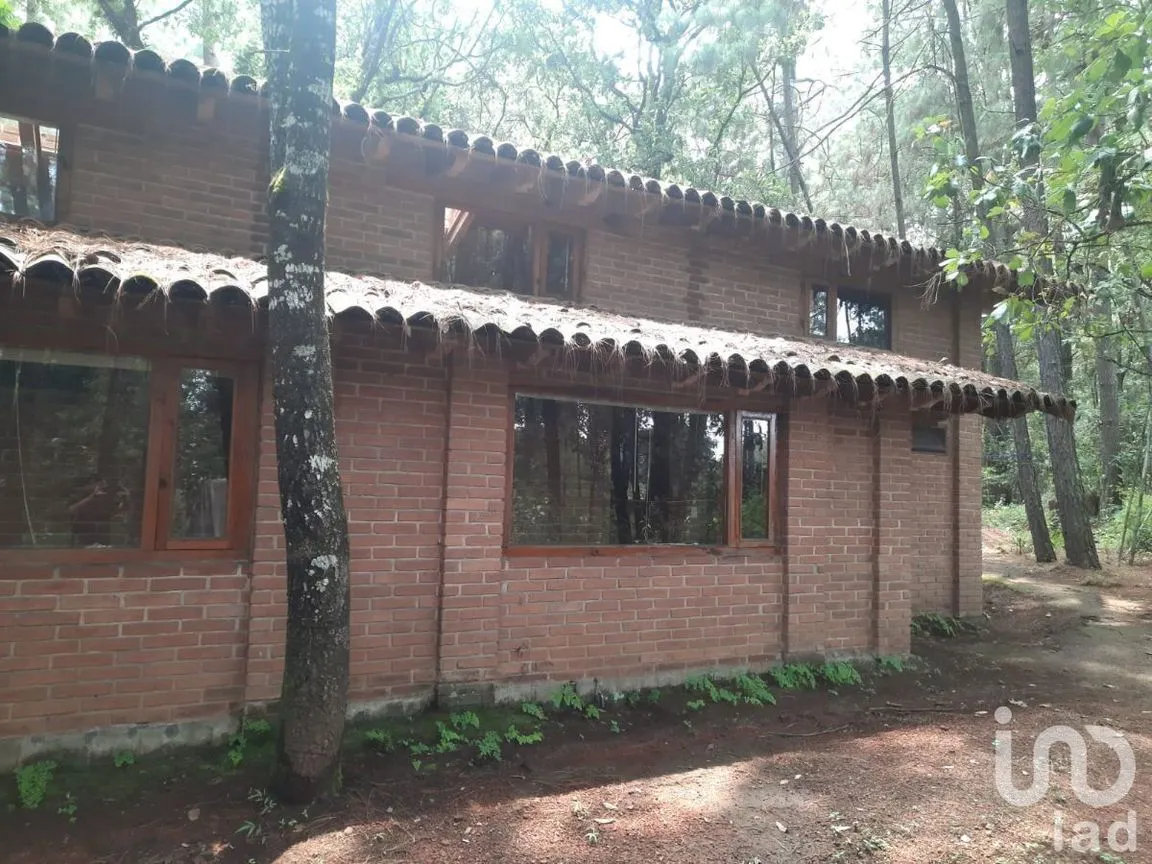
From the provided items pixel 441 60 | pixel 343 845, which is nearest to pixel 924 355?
pixel 343 845

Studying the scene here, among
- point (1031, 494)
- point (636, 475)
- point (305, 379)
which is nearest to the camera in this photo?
point (305, 379)

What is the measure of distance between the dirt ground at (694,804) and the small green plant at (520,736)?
0.24 feet

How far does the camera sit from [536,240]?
6707mm

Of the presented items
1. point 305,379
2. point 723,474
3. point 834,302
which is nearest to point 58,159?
point 305,379

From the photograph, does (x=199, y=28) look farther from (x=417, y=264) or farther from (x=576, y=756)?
(x=576, y=756)

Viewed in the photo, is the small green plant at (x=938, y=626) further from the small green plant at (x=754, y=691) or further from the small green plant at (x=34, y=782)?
the small green plant at (x=34, y=782)

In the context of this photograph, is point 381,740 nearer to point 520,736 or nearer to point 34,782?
point 520,736

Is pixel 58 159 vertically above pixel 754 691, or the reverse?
pixel 58 159

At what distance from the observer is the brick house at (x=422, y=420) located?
4207 mm

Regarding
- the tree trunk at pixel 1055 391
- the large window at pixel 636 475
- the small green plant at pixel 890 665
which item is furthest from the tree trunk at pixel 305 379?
the tree trunk at pixel 1055 391

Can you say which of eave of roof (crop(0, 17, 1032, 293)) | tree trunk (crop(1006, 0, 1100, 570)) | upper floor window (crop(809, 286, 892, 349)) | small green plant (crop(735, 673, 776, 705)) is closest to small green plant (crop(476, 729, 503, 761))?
small green plant (crop(735, 673, 776, 705))

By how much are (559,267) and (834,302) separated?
11.6 feet

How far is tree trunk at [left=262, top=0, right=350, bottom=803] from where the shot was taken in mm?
3350

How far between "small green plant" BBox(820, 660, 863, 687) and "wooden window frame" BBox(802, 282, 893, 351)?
3.66 metres
